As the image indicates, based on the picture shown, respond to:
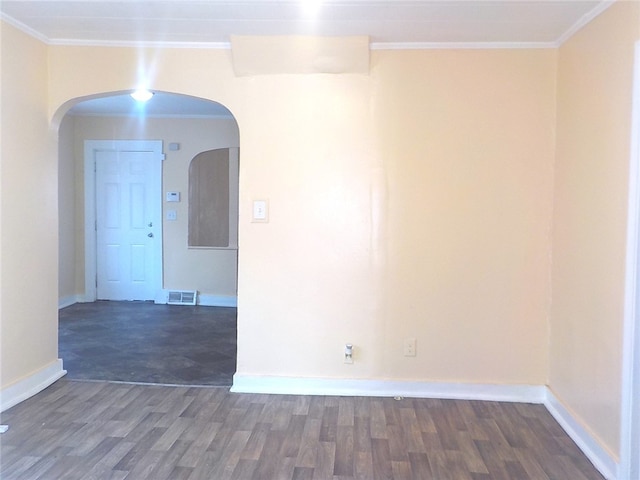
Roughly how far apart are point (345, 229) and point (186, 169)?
3.37 metres

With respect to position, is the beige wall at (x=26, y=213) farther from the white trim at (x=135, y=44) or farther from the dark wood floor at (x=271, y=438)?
the dark wood floor at (x=271, y=438)

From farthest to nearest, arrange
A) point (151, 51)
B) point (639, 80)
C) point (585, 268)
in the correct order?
point (151, 51) < point (585, 268) < point (639, 80)

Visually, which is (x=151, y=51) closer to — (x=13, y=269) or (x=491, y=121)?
(x=13, y=269)

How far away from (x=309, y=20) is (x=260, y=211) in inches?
46.8

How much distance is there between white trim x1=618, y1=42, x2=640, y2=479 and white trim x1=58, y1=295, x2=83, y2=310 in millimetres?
5619

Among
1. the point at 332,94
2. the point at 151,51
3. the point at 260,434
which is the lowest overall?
the point at 260,434

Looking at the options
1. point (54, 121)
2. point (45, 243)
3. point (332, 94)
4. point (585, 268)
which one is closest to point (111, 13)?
point (54, 121)

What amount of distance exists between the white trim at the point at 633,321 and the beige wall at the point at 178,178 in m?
4.49

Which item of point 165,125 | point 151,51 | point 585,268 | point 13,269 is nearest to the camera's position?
point 585,268

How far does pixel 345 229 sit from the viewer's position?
10.2ft

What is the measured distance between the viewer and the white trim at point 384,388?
3076mm

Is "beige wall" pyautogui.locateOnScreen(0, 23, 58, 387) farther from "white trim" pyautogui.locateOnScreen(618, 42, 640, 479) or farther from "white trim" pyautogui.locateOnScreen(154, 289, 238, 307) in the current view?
"white trim" pyautogui.locateOnScreen(618, 42, 640, 479)

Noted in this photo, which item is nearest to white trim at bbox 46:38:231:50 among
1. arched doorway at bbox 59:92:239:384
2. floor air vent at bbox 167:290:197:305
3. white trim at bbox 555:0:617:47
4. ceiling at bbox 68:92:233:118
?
ceiling at bbox 68:92:233:118

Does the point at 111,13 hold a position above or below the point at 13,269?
above
